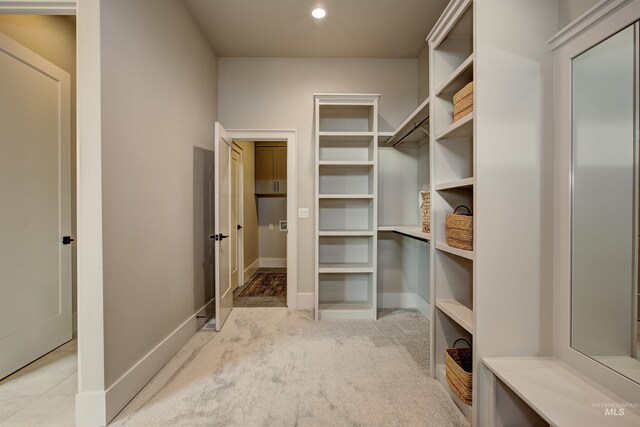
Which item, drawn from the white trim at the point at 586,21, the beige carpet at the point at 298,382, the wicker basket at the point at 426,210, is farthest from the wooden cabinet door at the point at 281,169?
the white trim at the point at 586,21

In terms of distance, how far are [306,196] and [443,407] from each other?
7.88 feet

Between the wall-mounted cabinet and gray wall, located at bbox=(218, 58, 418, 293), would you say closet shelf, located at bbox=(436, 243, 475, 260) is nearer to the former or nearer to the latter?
gray wall, located at bbox=(218, 58, 418, 293)

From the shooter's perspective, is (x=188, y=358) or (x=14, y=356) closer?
(x=14, y=356)

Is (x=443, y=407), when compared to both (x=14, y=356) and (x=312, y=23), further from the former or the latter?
(x=312, y=23)

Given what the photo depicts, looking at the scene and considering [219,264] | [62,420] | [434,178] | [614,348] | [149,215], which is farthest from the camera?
[219,264]

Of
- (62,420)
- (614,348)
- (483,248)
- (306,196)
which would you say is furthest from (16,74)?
(614,348)

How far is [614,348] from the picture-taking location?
115cm

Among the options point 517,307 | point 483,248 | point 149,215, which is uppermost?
point 149,215

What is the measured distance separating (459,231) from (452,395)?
3.27 ft

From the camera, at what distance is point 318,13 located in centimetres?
269

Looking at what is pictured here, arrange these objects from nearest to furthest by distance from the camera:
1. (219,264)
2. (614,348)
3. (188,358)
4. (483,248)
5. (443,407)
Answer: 1. (614,348)
2. (483,248)
3. (443,407)
4. (188,358)
5. (219,264)

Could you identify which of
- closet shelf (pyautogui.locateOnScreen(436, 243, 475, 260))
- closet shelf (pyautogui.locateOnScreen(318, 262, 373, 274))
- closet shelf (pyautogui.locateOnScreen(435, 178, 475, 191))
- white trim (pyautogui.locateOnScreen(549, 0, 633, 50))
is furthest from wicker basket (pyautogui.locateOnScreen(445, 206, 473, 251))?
closet shelf (pyautogui.locateOnScreen(318, 262, 373, 274))

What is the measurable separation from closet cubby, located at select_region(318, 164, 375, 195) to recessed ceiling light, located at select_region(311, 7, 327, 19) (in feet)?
4.92

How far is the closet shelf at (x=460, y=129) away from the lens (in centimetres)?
155
